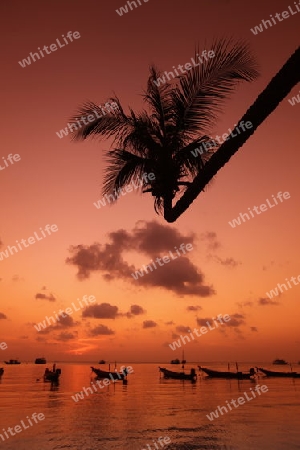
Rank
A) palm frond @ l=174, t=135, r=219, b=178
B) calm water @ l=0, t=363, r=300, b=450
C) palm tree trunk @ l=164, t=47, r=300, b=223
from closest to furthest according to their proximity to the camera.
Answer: palm tree trunk @ l=164, t=47, r=300, b=223, palm frond @ l=174, t=135, r=219, b=178, calm water @ l=0, t=363, r=300, b=450

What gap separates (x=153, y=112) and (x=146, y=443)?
19.4 m

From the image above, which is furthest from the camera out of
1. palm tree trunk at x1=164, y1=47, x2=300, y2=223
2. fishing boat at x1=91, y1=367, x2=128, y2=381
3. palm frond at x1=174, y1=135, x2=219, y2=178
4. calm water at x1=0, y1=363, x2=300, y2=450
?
fishing boat at x1=91, y1=367, x2=128, y2=381

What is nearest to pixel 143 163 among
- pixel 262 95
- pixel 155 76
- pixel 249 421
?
pixel 155 76

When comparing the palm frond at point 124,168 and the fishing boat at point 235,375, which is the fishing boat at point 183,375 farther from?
the palm frond at point 124,168

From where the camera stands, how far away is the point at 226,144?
117 inches

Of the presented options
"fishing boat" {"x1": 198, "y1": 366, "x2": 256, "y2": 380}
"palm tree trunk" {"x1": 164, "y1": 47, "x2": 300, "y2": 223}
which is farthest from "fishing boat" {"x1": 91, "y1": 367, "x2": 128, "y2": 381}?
→ "palm tree trunk" {"x1": 164, "y1": 47, "x2": 300, "y2": 223}

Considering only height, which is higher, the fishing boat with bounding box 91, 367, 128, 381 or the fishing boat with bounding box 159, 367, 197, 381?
the fishing boat with bounding box 91, 367, 128, 381

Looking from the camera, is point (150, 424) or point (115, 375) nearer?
point (150, 424)

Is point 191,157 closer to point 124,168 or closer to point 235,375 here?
point 124,168

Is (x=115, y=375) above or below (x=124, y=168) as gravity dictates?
below

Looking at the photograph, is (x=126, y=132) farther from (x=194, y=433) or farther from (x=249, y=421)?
(x=249, y=421)

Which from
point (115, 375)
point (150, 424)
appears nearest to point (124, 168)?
point (150, 424)

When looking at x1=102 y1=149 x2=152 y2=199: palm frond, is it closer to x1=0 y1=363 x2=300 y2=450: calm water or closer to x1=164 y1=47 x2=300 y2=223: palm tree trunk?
x1=164 y1=47 x2=300 y2=223: palm tree trunk

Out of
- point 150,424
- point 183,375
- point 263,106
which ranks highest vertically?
point 263,106
